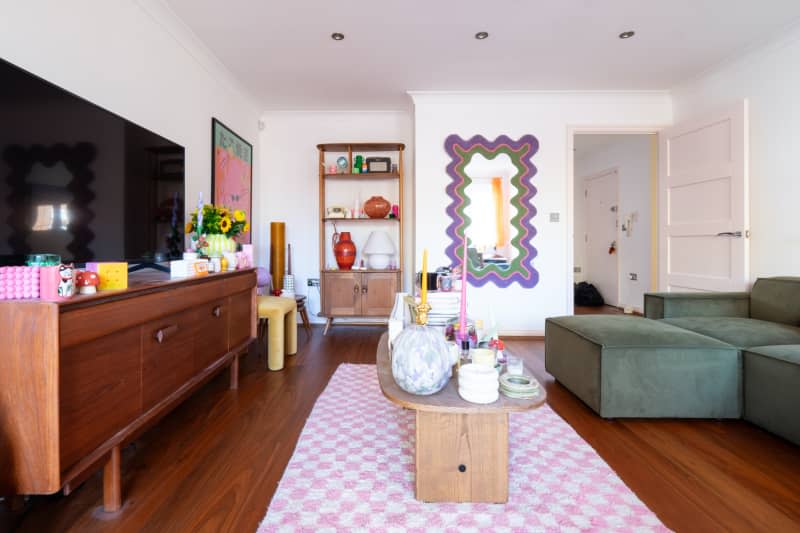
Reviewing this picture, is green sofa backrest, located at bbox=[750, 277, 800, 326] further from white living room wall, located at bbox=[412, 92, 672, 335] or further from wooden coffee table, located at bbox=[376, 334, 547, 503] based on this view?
wooden coffee table, located at bbox=[376, 334, 547, 503]

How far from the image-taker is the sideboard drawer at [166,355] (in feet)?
4.63

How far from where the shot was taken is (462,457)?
1.28 m

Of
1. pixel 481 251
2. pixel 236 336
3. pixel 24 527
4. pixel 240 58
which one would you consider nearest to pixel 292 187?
pixel 240 58

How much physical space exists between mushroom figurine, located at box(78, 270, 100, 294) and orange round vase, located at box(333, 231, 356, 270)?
284cm

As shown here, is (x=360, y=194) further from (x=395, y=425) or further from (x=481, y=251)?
(x=395, y=425)

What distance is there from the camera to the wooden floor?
1239 millimetres

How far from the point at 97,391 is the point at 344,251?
2.93 m

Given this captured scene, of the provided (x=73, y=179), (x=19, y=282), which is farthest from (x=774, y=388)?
(x=73, y=179)

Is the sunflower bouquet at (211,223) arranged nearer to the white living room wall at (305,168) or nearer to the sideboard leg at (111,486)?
the sideboard leg at (111,486)

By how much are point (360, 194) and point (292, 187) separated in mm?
773

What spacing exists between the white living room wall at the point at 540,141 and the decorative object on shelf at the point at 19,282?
10.3ft

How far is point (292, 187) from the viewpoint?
14.6ft

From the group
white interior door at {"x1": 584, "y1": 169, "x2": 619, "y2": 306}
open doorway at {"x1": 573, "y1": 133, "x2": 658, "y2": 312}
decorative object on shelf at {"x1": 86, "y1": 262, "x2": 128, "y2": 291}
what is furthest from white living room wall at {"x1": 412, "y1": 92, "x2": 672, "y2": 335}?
decorative object on shelf at {"x1": 86, "y1": 262, "x2": 128, "y2": 291}

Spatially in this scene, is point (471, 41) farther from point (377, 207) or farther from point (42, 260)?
point (42, 260)
